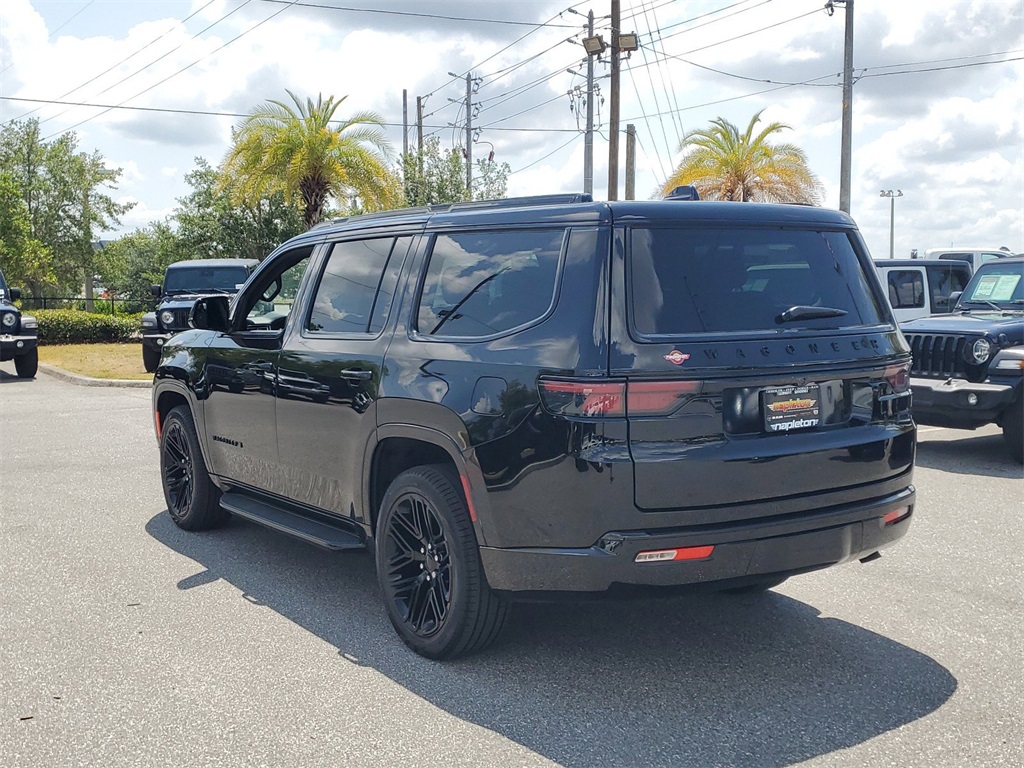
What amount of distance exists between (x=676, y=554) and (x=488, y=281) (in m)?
1.41

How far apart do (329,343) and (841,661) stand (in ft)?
9.15

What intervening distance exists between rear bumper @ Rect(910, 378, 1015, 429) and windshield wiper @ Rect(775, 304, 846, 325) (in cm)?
532

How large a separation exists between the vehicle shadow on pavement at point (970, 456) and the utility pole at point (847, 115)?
16.9 m

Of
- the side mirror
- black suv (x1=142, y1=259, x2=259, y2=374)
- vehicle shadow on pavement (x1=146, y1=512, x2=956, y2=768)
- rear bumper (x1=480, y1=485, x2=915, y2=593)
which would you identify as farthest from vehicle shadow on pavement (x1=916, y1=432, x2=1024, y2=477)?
black suv (x1=142, y1=259, x2=259, y2=374)

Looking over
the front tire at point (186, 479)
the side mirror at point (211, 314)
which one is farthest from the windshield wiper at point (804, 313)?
the front tire at point (186, 479)

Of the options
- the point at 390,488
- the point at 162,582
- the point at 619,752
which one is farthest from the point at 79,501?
the point at 619,752

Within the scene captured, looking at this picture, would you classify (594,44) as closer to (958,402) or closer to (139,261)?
(958,402)

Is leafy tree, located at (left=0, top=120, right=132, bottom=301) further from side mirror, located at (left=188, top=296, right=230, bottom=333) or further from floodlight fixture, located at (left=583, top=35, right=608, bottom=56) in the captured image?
side mirror, located at (left=188, top=296, right=230, bottom=333)

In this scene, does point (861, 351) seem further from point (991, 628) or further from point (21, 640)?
point (21, 640)

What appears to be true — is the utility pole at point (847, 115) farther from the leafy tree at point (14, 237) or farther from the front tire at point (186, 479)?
the leafy tree at point (14, 237)

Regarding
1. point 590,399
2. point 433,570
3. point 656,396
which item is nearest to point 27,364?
point 433,570

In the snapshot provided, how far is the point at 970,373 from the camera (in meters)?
9.63

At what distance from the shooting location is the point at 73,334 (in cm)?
2598

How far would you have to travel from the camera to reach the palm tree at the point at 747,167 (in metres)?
27.9
